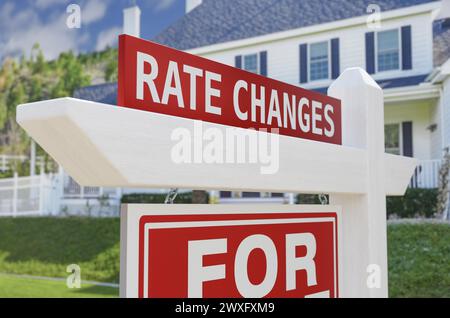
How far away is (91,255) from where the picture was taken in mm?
11078

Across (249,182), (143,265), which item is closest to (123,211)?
(143,265)

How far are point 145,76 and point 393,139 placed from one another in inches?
509

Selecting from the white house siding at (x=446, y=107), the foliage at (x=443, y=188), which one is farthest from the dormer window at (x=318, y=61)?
the foliage at (x=443, y=188)

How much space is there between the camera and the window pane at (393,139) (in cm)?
1306

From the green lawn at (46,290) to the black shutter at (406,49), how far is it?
9.06 m

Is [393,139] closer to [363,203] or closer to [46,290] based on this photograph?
[46,290]

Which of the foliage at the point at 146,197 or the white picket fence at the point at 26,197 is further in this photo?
the white picket fence at the point at 26,197

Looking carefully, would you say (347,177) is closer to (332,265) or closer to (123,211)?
(332,265)

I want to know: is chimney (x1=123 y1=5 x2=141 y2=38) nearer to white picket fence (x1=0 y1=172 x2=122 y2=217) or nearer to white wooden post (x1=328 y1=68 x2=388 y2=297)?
white picket fence (x1=0 y1=172 x2=122 y2=217)

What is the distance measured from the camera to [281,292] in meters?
1.44

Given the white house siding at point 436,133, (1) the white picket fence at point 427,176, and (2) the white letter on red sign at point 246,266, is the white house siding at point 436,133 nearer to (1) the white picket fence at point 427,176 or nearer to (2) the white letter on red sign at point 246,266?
(1) the white picket fence at point 427,176

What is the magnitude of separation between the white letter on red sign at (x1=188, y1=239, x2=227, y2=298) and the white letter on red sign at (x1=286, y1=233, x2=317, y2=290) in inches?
10.8

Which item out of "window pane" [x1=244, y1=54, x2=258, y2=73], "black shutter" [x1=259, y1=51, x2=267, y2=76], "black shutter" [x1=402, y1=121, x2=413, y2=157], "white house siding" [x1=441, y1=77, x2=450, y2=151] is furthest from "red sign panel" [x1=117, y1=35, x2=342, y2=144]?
"window pane" [x1=244, y1=54, x2=258, y2=73]
